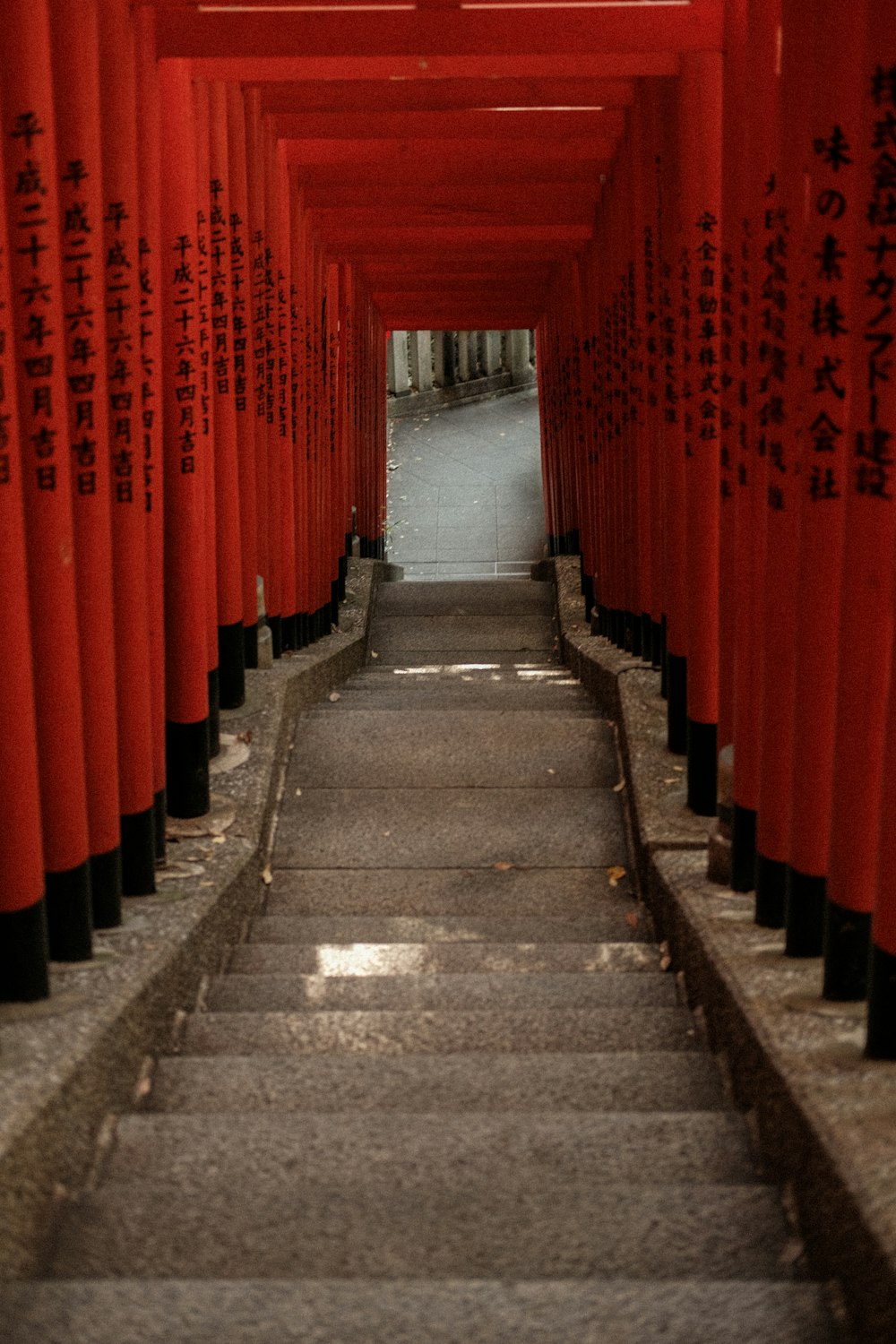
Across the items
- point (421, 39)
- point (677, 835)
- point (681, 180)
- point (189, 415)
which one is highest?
point (421, 39)

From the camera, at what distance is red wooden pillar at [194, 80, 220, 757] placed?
434cm

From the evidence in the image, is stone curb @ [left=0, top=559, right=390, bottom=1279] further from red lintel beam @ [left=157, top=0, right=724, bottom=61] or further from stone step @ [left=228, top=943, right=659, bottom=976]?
red lintel beam @ [left=157, top=0, right=724, bottom=61]

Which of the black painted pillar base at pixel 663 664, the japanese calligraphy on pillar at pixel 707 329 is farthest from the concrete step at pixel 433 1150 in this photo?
the black painted pillar base at pixel 663 664

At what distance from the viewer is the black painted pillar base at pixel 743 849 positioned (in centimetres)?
320

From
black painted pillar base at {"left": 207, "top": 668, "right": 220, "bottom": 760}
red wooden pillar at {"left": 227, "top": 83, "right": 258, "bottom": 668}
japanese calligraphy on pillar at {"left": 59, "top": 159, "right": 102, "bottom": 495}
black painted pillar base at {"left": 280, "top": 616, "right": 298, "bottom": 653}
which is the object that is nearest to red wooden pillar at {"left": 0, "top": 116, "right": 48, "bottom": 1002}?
japanese calligraphy on pillar at {"left": 59, "top": 159, "right": 102, "bottom": 495}

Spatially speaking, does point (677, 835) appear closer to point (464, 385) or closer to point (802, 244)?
point (802, 244)

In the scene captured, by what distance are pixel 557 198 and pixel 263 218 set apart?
1915 mm

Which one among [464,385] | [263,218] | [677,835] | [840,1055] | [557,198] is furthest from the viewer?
[464,385]

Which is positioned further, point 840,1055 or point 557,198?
point 557,198

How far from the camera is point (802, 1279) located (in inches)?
79.0

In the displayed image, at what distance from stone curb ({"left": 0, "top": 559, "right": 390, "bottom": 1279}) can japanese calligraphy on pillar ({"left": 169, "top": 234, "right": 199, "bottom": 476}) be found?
1.13 m

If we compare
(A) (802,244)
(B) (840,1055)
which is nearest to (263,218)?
(A) (802,244)

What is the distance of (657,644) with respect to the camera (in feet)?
19.1

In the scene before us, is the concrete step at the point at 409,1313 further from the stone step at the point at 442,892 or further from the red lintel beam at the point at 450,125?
the red lintel beam at the point at 450,125
